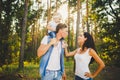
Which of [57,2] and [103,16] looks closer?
[103,16]

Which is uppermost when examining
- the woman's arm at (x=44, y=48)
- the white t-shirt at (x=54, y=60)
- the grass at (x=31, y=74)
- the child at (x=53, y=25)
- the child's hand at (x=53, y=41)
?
the child at (x=53, y=25)

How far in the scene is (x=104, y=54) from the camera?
29094 millimetres

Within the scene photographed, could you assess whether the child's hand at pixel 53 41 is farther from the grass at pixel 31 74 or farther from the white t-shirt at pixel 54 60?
the grass at pixel 31 74

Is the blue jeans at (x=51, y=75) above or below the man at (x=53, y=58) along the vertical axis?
below

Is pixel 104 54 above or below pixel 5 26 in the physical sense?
below

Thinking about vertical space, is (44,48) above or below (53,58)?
above

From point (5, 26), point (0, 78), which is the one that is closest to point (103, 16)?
point (5, 26)

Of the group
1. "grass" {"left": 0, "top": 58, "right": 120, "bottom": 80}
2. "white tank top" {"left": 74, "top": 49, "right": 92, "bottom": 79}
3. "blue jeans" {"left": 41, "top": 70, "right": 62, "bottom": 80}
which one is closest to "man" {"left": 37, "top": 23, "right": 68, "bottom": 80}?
"blue jeans" {"left": 41, "top": 70, "right": 62, "bottom": 80}

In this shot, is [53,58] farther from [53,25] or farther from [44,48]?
[53,25]

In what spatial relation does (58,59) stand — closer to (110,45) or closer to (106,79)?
(106,79)

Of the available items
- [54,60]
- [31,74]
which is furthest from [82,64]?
[31,74]

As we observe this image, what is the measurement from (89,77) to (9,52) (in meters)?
23.3

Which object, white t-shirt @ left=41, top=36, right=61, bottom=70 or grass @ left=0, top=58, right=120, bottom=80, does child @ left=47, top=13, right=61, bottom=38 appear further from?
grass @ left=0, top=58, right=120, bottom=80

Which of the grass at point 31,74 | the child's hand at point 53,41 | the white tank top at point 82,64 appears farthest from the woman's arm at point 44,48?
the grass at point 31,74
